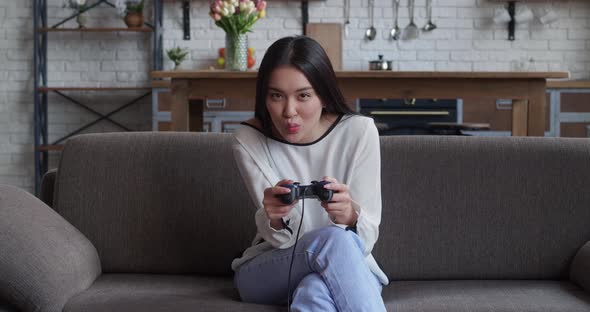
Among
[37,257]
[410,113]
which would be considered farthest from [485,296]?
[410,113]

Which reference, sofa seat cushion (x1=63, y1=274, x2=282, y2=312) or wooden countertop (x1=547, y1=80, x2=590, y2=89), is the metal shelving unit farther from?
sofa seat cushion (x1=63, y1=274, x2=282, y2=312)

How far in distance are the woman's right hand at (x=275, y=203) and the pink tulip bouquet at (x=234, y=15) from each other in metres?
2.03

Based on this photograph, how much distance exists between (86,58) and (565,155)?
457cm

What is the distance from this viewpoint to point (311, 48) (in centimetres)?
164

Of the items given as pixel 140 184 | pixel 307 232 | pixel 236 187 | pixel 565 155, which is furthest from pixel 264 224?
pixel 565 155

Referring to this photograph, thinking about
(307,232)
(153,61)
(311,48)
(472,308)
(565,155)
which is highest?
(153,61)

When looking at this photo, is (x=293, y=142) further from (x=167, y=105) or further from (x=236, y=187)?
(x=167, y=105)

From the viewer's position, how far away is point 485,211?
1.94 metres

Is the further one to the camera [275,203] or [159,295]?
[159,295]

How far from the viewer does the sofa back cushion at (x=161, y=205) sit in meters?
1.96

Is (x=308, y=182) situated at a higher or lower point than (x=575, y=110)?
lower

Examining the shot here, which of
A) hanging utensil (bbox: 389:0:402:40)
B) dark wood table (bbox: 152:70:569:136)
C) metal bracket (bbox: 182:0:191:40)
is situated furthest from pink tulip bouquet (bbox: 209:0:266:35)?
hanging utensil (bbox: 389:0:402:40)

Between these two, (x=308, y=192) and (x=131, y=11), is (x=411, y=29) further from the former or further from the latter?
(x=308, y=192)

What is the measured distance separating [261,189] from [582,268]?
2.84ft
